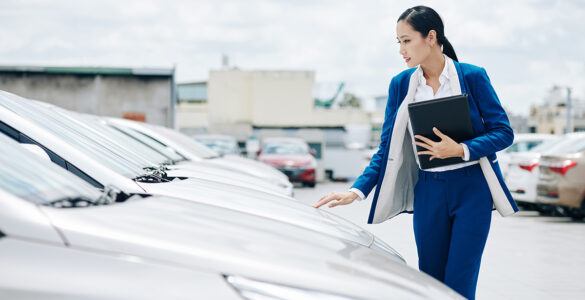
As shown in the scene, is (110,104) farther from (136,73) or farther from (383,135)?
(383,135)

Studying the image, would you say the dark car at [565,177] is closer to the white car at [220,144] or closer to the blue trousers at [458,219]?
the blue trousers at [458,219]

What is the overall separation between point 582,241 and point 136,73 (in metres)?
15.2

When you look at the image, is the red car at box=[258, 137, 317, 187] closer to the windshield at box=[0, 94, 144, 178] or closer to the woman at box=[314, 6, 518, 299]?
the windshield at box=[0, 94, 144, 178]

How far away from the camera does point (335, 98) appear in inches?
2025

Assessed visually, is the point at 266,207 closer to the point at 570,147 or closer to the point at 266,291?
the point at 266,291

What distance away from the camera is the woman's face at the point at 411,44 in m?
3.04

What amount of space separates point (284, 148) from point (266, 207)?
1766 centimetres

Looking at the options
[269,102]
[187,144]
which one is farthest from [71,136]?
[269,102]

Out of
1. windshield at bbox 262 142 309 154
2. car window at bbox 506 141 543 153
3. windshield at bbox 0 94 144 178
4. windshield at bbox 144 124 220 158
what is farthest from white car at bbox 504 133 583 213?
windshield at bbox 262 142 309 154

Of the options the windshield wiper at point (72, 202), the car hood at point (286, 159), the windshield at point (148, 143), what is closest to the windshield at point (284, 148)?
the car hood at point (286, 159)

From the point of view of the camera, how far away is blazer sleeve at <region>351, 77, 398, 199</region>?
321 cm

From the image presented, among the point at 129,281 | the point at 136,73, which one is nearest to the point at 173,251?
the point at 129,281

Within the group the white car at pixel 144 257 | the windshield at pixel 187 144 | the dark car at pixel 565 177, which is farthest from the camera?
the dark car at pixel 565 177

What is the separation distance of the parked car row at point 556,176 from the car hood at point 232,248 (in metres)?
8.81
